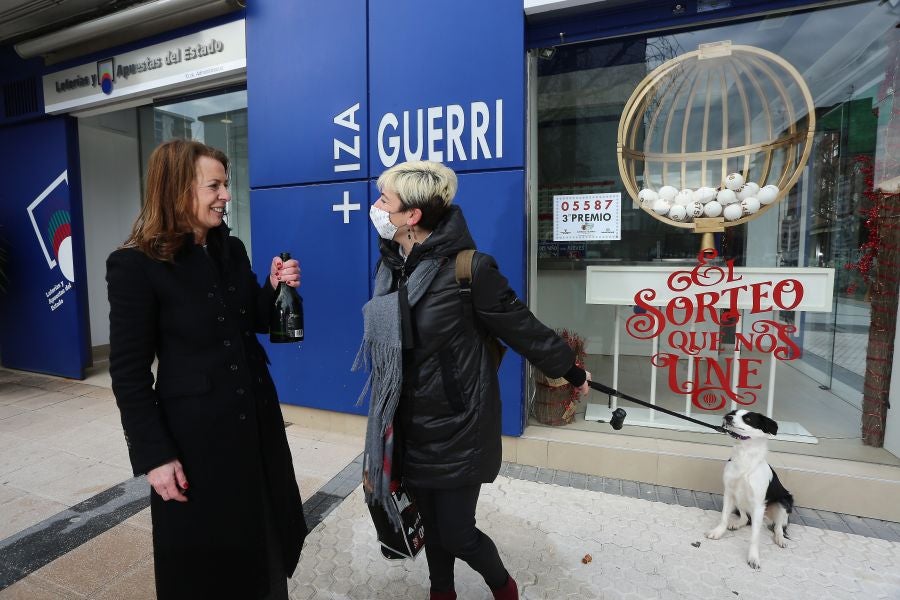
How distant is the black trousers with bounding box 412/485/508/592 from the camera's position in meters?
1.85

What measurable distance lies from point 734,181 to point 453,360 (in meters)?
2.57

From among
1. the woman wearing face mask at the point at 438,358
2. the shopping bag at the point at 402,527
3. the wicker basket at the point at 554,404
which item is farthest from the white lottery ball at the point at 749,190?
the shopping bag at the point at 402,527

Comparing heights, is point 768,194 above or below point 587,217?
above

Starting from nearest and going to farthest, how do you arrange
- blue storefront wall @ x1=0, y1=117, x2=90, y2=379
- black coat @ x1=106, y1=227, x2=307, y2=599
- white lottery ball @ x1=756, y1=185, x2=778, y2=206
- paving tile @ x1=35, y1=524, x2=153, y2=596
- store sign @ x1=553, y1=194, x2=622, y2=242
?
black coat @ x1=106, y1=227, x2=307, y2=599 < paving tile @ x1=35, y1=524, x2=153, y2=596 < white lottery ball @ x1=756, y1=185, x2=778, y2=206 < store sign @ x1=553, y1=194, x2=622, y2=242 < blue storefront wall @ x1=0, y1=117, x2=90, y2=379

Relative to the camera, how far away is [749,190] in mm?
3225

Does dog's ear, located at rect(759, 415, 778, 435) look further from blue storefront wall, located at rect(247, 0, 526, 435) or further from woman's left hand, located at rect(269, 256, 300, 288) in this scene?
woman's left hand, located at rect(269, 256, 300, 288)

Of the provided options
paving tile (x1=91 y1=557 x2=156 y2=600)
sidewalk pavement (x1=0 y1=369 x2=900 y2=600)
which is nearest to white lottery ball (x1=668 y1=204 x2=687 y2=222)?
sidewalk pavement (x1=0 y1=369 x2=900 y2=600)

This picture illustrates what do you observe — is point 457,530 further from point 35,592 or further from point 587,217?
point 587,217

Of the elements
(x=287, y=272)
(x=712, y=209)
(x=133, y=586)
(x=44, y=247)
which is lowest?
(x=133, y=586)

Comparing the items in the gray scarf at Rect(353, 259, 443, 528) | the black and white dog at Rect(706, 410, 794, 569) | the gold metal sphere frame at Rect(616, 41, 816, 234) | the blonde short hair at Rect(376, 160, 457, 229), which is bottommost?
the black and white dog at Rect(706, 410, 794, 569)

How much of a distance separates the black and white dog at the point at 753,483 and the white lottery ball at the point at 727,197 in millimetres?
1463

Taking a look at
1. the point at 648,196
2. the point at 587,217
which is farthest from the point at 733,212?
the point at 587,217

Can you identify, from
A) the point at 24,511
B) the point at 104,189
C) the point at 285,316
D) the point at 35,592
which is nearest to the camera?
the point at 285,316

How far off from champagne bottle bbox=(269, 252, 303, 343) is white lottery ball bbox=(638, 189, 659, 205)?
103 inches
